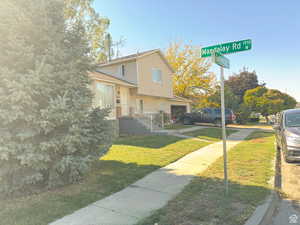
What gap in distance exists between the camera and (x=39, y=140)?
411cm

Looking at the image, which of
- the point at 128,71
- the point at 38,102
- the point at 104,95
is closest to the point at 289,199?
the point at 38,102

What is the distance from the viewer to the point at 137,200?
3.72m

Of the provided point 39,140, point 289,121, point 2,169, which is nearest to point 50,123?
point 39,140

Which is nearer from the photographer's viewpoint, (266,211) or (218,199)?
(266,211)

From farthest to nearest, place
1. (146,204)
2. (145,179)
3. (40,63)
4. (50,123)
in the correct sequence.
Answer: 1. (145,179)
2. (40,63)
3. (50,123)
4. (146,204)

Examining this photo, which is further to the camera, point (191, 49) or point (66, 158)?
point (191, 49)

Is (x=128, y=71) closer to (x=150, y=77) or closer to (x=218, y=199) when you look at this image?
(x=150, y=77)

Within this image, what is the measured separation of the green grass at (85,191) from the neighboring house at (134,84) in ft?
25.5

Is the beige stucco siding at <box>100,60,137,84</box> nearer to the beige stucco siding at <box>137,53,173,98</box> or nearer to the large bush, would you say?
the beige stucco siding at <box>137,53,173,98</box>

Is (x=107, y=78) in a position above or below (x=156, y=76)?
below

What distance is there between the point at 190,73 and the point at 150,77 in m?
11.8

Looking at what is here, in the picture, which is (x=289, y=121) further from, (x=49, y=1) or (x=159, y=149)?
(x=49, y=1)

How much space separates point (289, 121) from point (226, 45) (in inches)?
184

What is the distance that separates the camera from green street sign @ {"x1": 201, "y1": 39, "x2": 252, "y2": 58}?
3.55 metres
